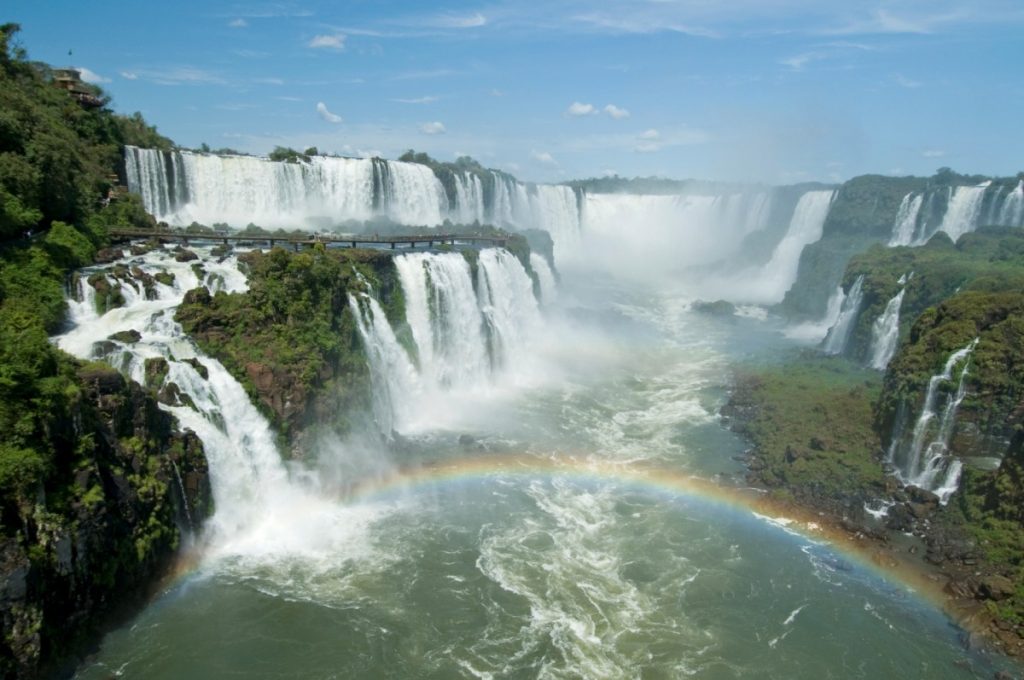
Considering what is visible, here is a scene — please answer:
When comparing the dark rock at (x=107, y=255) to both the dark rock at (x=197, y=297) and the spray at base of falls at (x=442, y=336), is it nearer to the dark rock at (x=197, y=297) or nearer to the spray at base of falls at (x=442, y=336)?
the dark rock at (x=197, y=297)

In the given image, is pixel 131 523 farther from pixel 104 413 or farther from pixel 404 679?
pixel 404 679

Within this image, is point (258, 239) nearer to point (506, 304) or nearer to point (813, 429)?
point (506, 304)

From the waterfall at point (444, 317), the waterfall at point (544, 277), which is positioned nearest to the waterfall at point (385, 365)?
the waterfall at point (444, 317)

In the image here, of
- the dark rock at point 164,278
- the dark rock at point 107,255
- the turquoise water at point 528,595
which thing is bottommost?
the turquoise water at point 528,595

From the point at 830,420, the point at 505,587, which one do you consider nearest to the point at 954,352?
the point at 830,420

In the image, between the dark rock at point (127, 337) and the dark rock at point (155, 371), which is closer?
the dark rock at point (155, 371)

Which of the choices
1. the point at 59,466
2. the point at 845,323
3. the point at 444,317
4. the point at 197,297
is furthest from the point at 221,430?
the point at 845,323

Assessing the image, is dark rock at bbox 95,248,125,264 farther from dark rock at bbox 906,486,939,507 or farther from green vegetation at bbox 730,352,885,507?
dark rock at bbox 906,486,939,507
